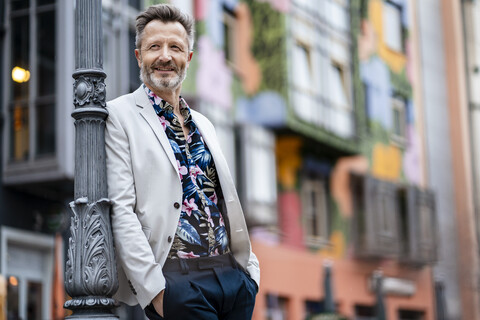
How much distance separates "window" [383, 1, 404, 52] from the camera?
1239 inches

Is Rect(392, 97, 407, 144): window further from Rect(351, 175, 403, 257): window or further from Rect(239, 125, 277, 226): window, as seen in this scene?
Rect(239, 125, 277, 226): window

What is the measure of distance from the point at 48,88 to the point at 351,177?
46.7 ft

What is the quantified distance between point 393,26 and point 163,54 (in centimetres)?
2865

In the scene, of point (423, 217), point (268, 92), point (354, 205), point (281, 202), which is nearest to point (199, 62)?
point (268, 92)

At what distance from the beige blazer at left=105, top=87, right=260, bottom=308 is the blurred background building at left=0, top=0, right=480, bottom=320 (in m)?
6.94

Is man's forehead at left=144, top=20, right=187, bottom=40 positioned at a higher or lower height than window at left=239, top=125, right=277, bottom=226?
lower

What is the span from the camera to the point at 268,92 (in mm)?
23516

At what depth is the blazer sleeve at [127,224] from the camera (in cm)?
369

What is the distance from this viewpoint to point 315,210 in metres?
26.8

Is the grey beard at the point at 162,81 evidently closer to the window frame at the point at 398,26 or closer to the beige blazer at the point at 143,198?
the beige blazer at the point at 143,198

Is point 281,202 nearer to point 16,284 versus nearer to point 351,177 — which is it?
point 351,177

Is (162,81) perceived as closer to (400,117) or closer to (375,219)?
(375,219)

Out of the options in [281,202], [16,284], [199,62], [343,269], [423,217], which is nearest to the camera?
[16,284]

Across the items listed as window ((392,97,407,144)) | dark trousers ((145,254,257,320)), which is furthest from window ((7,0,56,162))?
Result: window ((392,97,407,144))
